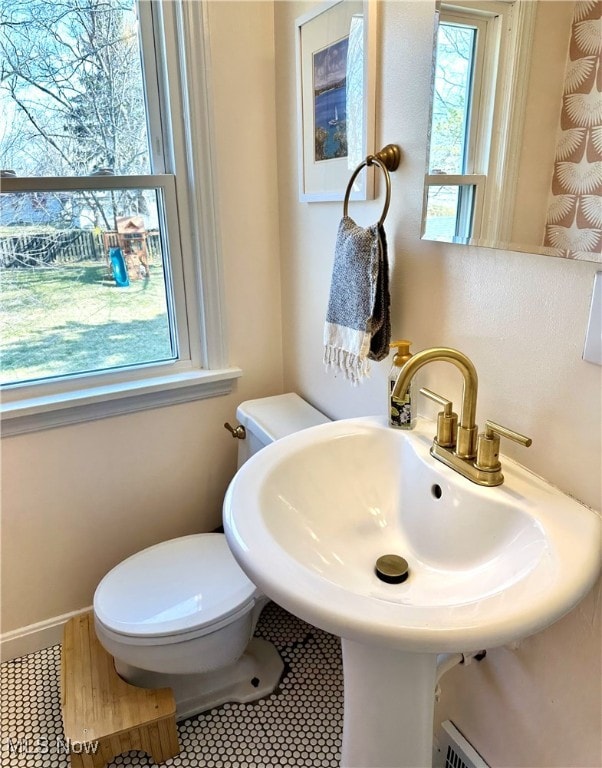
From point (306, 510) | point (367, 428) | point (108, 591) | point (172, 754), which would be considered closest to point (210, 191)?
point (367, 428)

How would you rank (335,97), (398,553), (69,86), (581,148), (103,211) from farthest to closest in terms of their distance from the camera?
(103,211) < (69,86) < (335,97) < (398,553) < (581,148)

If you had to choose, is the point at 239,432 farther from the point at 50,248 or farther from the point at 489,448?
the point at 489,448

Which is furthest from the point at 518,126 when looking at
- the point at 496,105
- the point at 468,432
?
the point at 468,432

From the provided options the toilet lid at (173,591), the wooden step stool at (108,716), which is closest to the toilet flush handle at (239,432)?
the toilet lid at (173,591)

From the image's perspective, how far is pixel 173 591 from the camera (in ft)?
4.26

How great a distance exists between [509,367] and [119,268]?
1.08 metres

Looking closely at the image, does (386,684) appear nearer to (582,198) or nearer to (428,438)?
(428,438)

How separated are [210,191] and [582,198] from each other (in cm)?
101

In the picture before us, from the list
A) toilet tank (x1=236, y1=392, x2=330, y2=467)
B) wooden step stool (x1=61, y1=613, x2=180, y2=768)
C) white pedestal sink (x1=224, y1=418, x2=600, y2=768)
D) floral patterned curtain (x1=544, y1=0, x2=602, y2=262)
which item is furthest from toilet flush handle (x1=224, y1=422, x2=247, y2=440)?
floral patterned curtain (x1=544, y1=0, x2=602, y2=262)

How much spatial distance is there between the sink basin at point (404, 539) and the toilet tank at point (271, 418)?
0.39 m

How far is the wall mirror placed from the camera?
27.2 inches

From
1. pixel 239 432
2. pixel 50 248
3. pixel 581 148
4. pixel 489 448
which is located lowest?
pixel 239 432

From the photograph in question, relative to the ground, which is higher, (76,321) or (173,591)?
(76,321)

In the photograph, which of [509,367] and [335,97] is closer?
[509,367]
